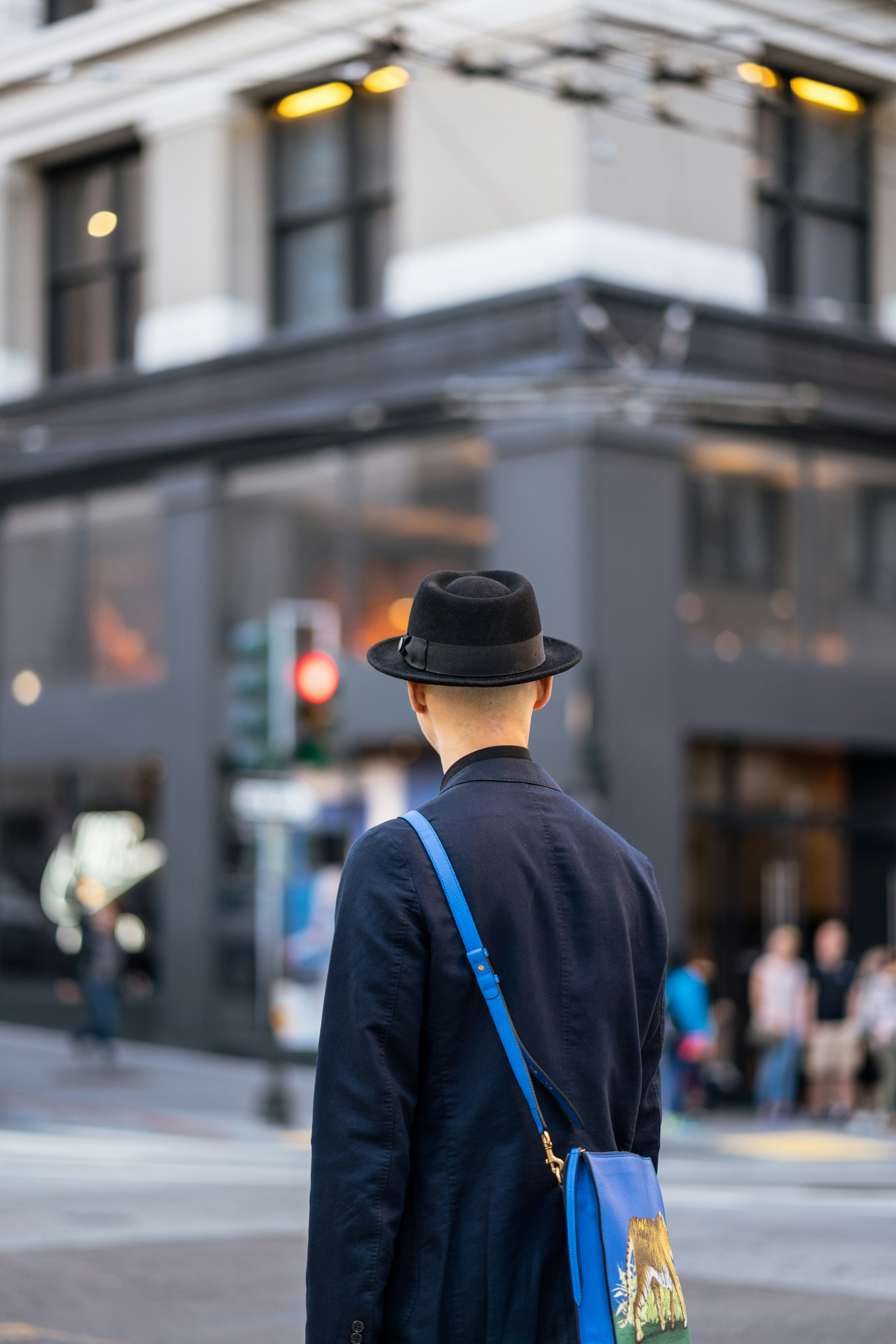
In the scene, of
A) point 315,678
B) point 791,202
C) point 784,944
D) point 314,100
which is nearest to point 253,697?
point 315,678

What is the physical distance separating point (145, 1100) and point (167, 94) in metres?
11.1

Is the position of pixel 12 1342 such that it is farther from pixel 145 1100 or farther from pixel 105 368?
pixel 105 368

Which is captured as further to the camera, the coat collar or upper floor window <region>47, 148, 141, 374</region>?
upper floor window <region>47, 148, 141, 374</region>

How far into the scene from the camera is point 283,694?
14844mm

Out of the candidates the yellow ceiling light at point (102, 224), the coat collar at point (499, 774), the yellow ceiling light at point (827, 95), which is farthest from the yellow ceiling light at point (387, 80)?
the coat collar at point (499, 774)

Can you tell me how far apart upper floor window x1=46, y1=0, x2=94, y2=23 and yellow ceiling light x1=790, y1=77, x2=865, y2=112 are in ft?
27.9

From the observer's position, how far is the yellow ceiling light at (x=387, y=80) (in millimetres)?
18422

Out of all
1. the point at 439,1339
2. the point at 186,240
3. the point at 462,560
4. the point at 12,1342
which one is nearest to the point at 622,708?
the point at 462,560

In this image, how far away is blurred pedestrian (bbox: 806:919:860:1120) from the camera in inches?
667

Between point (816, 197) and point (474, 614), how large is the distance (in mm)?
17822

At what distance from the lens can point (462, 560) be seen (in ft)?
60.1

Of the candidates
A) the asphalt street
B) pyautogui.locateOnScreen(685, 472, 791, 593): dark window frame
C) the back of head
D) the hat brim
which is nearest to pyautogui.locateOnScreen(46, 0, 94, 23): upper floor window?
pyautogui.locateOnScreen(685, 472, 791, 593): dark window frame

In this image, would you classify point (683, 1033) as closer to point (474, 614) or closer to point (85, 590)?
point (85, 590)

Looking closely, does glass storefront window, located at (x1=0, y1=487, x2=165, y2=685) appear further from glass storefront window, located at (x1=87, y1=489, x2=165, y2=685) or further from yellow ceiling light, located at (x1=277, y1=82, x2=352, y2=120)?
yellow ceiling light, located at (x1=277, y1=82, x2=352, y2=120)
